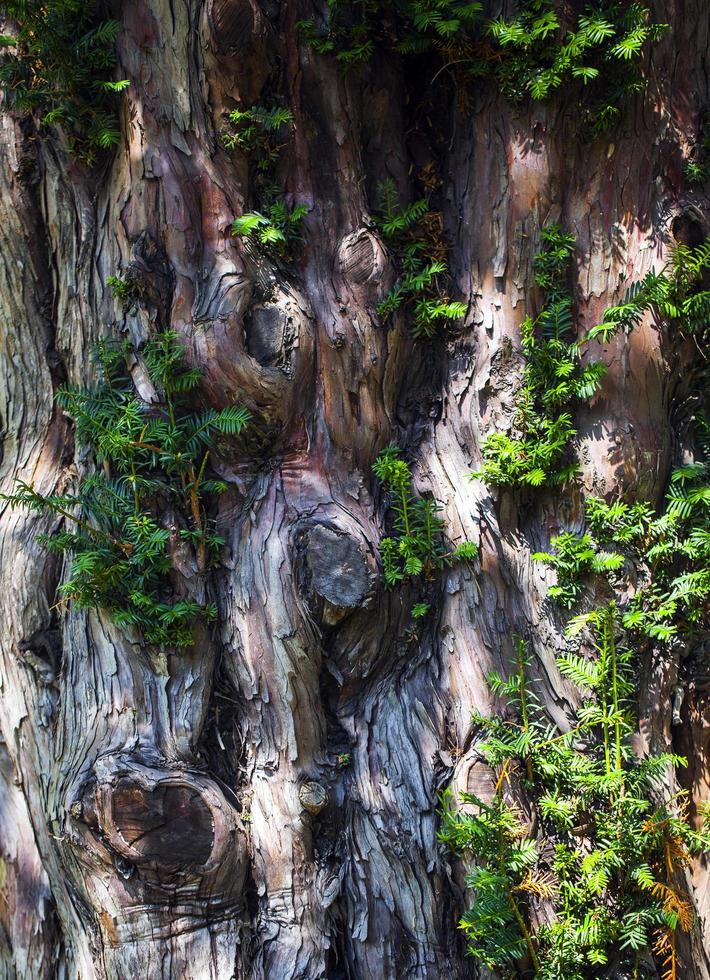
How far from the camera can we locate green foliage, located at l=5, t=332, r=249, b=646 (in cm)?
241

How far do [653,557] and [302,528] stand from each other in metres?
1.12

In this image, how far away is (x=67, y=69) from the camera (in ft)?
8.18

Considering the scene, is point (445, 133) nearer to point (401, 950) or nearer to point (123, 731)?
point (123, 731)

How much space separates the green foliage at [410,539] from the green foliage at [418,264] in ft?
1.69

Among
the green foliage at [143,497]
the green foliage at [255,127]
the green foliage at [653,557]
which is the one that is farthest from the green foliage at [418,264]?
the green foliage at [653,557]

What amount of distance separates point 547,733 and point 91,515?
1621 mm

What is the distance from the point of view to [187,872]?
2289 millimetres

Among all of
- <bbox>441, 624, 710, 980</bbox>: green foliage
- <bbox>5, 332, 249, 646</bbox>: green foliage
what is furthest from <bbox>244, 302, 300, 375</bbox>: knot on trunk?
<bbox>441, 624, 710, 980</bbox>: green foliage

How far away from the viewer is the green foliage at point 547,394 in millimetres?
2502

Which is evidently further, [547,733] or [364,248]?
[364,248]

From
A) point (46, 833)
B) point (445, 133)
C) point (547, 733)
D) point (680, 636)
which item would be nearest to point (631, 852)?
point (547, 733)

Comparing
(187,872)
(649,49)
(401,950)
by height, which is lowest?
(401,950)

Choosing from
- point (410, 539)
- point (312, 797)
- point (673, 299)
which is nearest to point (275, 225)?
point (410, 539)

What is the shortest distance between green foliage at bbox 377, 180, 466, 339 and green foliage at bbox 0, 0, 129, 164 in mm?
952
